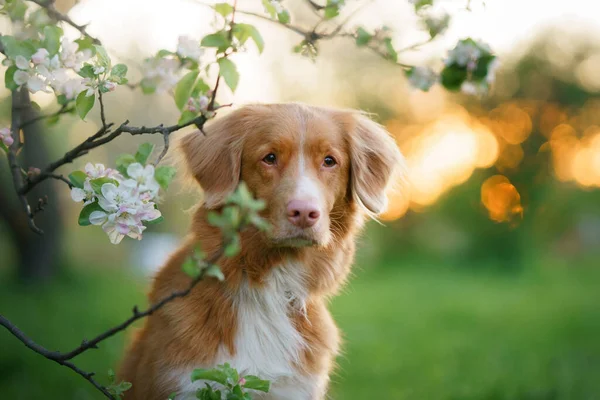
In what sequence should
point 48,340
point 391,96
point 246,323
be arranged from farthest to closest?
point 391,96
point 48,340
point 246,323

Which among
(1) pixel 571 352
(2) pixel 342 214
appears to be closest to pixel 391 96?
(1) pixel 571 352

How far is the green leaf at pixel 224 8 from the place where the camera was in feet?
8.68

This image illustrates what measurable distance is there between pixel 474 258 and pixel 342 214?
670 inches

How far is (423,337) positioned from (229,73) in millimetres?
6879

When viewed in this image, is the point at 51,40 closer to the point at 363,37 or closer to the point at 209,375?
the point at 363,37

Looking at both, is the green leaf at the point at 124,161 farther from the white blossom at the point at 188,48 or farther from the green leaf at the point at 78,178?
the white blossom at the point at 188,48

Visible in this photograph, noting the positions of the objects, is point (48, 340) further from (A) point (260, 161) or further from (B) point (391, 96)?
(B) point (391, 96)

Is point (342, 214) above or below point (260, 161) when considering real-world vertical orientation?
below

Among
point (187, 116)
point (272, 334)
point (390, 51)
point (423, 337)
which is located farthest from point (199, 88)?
point (423, 337)

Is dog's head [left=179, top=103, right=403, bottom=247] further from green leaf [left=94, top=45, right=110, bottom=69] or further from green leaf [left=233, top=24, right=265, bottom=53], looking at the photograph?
green leaf [left=94, top=45, right=110, bottom=69]

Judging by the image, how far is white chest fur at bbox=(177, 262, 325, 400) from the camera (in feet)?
11.8

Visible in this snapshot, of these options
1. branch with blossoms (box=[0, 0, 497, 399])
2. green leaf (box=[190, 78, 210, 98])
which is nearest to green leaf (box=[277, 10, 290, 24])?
branch with blossoms (box=[0, 0, 497, 399])

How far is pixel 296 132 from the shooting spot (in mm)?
3707

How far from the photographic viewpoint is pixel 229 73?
268 centimetres
